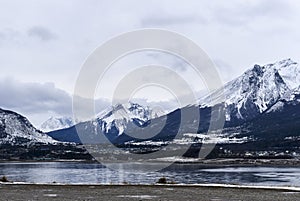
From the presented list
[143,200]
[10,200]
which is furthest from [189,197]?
[10,200]

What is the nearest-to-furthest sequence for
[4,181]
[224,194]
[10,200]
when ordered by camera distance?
[10,200] → [224,194] → [4,181]

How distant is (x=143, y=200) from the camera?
29.9 meters

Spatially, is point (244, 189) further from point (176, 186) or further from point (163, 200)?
point (163, 200)

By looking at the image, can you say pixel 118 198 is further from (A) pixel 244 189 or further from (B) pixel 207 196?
(A) pixel 244 189

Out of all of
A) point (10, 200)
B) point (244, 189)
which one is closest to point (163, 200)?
point (10, 200)

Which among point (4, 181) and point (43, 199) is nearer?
point (43, 199)

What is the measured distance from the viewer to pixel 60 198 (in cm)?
3127

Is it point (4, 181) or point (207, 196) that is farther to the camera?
point (4, 181)

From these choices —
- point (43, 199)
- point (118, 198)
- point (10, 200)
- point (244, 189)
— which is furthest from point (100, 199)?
point (244, 189)

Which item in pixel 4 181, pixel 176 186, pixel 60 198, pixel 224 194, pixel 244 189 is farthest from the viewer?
pixel 4 181

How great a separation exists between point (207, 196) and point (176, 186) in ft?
32.3

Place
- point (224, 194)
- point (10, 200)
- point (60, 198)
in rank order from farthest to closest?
point (224, 194), point (60, 198), point (10, 200)

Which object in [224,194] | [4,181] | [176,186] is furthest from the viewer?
[4,181]

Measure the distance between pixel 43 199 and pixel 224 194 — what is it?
1253 centimetres
